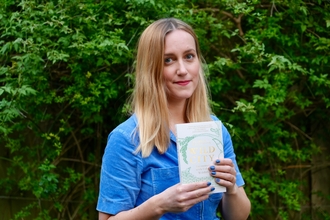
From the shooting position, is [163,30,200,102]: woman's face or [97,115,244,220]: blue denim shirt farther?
[163,30,200,102]: woman's face

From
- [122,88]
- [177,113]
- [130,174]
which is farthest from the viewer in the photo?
[122,88]

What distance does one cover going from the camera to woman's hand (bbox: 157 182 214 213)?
1.98 m

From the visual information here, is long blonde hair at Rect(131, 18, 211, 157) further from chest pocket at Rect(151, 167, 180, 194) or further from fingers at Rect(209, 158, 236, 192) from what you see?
fingers at Rect(209, 158, 236, 192)

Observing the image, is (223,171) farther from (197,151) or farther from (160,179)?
(160,179)

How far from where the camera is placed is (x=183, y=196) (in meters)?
1.97

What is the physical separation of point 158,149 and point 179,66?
0.32 meters

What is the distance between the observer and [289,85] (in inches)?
162

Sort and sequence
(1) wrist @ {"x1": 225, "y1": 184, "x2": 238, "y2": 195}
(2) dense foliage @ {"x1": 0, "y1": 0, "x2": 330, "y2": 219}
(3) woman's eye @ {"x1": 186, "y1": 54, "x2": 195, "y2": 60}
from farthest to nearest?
1. (2) dense foliage @ {"x1": 0, "y1": 0, "x2": 330, "y2": 219}
2. (3) woman's eye @ {"x1": 186, "y1": 54, "x2": 195, "y2": 60}
3. (1) wrist @ {"x1": 225, "y1": 184, "x2": 238, "y2": 195}

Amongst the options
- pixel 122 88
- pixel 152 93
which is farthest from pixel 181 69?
pixel 122 88

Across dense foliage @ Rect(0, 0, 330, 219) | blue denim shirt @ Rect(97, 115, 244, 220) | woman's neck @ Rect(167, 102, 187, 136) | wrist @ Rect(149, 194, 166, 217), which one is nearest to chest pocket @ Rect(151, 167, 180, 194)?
blue denim shirt @ Rect(97, 115, 244, 220)

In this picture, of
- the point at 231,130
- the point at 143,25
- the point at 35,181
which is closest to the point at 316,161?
the point at 231,130

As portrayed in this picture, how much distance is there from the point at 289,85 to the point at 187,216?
2141mm

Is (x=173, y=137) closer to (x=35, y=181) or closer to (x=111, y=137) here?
(x=111, y=137)

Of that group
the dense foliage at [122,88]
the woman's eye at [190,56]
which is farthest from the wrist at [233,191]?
the dense foliage at [122,88]
